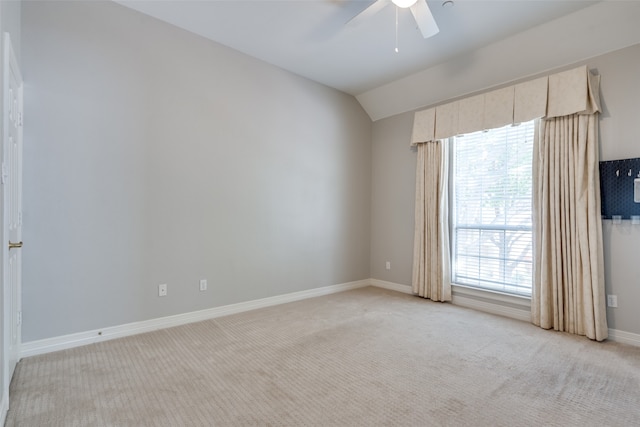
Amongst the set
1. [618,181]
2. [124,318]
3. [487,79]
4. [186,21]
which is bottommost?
[124,318]

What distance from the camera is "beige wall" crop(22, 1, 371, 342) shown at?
2537 millimetres

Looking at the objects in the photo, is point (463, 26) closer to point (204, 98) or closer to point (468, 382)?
point (204, 98)

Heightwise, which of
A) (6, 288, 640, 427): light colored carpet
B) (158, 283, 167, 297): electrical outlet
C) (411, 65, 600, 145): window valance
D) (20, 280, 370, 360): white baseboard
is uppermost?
(411, 65, 600, 145): window valance

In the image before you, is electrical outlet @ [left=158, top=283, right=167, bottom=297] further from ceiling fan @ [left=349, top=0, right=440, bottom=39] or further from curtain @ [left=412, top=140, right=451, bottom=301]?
curtain @ [left=412, top=140, right=451, bottom=301]

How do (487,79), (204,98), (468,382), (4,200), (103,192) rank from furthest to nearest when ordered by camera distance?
(487,79)
(204,98)
(103,192)
(468,382)
(4,200)

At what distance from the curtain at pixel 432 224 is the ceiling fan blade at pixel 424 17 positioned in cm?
190

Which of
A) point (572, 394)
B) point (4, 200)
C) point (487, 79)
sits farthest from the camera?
point (487, 79)

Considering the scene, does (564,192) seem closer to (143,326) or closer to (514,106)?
(514,106)

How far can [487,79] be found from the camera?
12.2 ft

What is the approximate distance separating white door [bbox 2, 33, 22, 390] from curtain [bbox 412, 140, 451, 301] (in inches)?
163

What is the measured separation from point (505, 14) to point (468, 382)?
3185 mm

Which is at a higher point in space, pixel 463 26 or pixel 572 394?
pixel 463 26

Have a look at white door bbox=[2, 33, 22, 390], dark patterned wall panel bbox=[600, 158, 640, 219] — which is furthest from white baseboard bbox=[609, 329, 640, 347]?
white door bbox=[2, 33, 22, 390]

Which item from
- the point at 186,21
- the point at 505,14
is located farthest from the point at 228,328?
the point at 505,14
